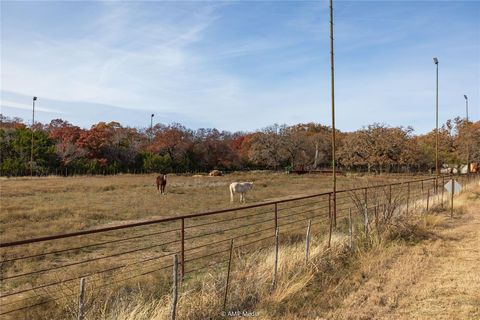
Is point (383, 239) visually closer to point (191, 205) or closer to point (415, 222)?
point (415, 222)

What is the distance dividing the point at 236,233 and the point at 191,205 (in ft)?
26.5

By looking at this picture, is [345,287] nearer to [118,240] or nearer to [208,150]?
[118,240]

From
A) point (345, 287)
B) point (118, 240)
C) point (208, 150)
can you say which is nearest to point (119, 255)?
point (118, 240)

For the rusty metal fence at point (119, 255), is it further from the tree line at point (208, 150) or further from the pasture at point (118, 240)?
the tree line at point (208, 150)

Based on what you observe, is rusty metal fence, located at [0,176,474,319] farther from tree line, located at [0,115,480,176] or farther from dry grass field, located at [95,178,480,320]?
tree line, located at [0,115,480,176]

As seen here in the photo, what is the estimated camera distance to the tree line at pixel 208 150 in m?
55.8

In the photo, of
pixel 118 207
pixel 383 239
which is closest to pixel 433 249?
pixel 383 239

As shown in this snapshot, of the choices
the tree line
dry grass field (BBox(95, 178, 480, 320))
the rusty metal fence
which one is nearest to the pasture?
the rusty metal fence

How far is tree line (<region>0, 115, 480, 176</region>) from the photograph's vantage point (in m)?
55.8

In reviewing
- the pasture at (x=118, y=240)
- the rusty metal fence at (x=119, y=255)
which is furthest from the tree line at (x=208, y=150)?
the rusty metal fence at (x=119, y=255)

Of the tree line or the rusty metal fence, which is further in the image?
the tree line

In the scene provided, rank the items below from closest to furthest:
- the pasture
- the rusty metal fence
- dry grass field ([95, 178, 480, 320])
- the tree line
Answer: dry grass field ([95, 178, 480, 320]) < the rusty metal fence < the pasture < the tree line

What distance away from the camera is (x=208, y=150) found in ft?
232

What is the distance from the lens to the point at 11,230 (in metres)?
13.0
